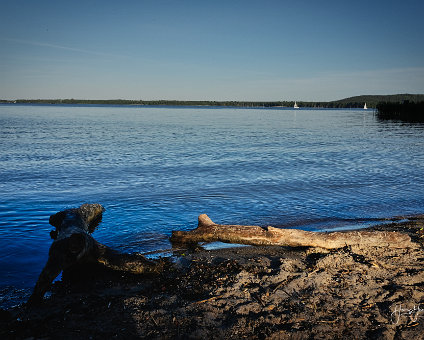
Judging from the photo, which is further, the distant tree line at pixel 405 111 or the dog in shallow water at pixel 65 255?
the distant tree line at pixel 405 111

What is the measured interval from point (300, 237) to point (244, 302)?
9.49 feet

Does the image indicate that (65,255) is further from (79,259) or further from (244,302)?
(244,302)

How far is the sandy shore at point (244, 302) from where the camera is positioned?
4660 mm

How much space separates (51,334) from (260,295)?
3103mm

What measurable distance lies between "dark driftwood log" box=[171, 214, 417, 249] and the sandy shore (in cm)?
38

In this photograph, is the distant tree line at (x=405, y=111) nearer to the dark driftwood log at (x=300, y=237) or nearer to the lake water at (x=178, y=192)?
the lake water at (x=178, y=192)

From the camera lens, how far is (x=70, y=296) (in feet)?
19.0

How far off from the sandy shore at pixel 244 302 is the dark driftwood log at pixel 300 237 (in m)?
0.38

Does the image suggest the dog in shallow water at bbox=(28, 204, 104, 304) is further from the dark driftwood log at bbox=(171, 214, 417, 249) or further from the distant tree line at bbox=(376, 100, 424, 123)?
the distant tree line at bbox=(376, 100, 424, 123)

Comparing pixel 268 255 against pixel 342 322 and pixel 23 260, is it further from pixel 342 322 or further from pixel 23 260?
pixel 23 260

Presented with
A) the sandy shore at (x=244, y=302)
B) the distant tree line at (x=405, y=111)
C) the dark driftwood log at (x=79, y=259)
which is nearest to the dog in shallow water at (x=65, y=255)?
the dark driftwood log at (x=79, y=259)

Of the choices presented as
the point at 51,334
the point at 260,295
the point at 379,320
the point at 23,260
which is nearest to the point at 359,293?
the point at 379,320

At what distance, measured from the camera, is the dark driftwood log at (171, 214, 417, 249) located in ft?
25.1

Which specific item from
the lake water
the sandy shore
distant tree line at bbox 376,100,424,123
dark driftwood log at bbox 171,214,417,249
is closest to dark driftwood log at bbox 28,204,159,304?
the sandy shore
